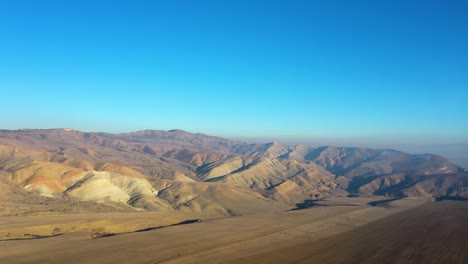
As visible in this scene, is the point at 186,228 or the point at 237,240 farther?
the point at 186,228

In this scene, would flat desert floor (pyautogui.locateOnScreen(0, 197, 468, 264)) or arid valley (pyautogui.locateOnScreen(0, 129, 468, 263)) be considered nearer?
flat desert floor (pyautogui.locateOnScreen(0, 197, 468, 264))

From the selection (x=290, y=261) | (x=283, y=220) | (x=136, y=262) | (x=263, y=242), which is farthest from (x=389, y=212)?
(x=136, y=262)

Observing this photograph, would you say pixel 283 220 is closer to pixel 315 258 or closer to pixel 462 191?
pixel 315 258

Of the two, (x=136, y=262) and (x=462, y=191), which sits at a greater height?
(x=136, y=262)

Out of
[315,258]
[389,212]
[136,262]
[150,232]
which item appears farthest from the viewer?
[389,212]

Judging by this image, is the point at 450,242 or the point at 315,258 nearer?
the point at 315,258

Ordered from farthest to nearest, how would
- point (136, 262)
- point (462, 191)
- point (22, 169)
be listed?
1. point (462, 191)
2. point (22, 169)
3. point (136, 262)

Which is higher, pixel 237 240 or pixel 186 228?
pixel 237 240

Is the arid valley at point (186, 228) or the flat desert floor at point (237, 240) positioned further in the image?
the arid valley at point (186, 228)
